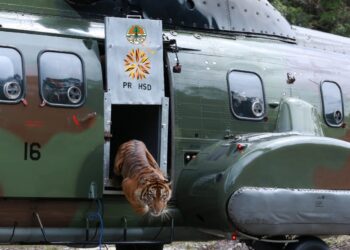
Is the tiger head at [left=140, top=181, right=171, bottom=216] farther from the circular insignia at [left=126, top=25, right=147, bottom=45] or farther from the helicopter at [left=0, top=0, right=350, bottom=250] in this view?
the circular insignia at [left=126, top=25, right=147, bottom=45]

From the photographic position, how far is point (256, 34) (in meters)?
7.60

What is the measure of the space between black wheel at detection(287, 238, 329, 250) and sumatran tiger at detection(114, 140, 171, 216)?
A: 4.69ft

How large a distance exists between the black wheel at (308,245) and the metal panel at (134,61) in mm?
1846

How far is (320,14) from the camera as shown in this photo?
15875mm

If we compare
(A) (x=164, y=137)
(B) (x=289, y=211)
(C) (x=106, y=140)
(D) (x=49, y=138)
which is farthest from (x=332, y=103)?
(D) (x=49, y=138)

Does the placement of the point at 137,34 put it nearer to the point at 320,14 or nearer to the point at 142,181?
the point at 142,181

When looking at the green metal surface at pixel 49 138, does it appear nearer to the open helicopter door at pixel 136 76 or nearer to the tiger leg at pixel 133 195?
the open helicopter door at pixel 136 76

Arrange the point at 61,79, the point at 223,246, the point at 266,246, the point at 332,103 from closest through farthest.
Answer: the point at 61,79 < the point at 266,246 < the point at 332,103 < the point at 223,246

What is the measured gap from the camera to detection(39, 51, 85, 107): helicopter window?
19.5 feet

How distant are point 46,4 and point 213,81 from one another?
176 centimetres

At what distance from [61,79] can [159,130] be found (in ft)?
3.41

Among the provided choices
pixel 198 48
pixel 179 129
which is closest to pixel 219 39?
pixel 198 48

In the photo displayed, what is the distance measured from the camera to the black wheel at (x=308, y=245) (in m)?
6.46

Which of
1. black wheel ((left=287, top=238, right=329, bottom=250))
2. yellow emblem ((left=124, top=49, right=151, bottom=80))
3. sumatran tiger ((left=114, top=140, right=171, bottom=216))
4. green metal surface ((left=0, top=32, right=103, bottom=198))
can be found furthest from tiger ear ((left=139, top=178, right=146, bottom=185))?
black wheel ((left=287, top=238, right=329, bottom=250))
